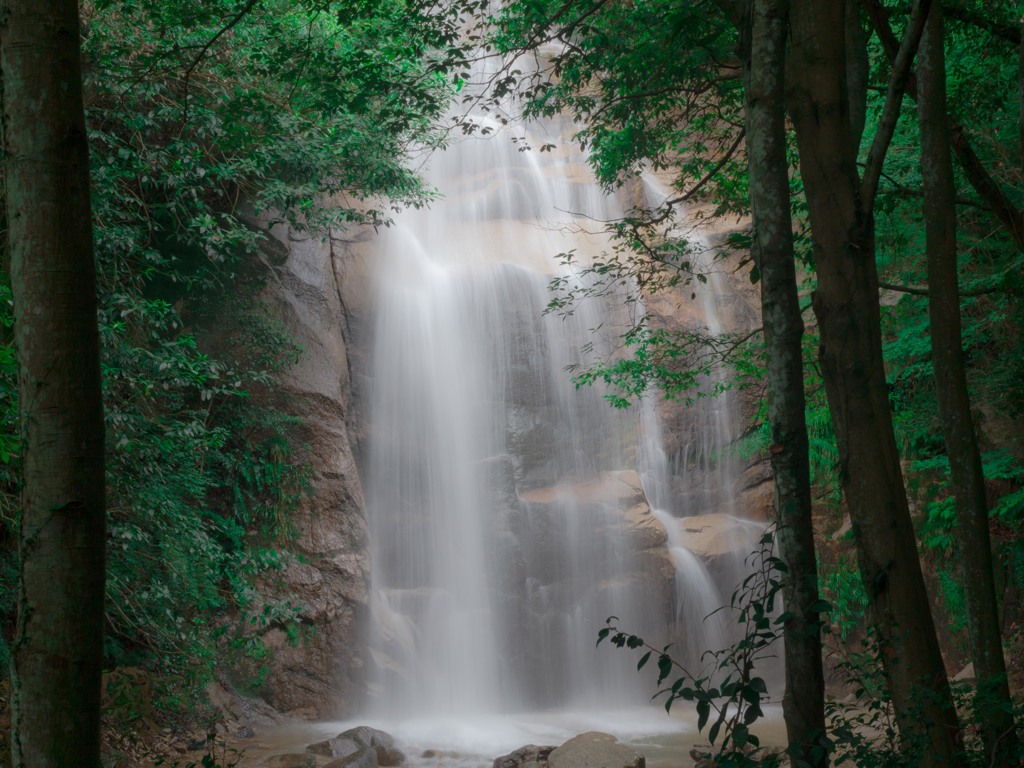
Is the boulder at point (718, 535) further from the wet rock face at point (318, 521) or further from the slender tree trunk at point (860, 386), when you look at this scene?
the slender tree trunk at point (860, 386)

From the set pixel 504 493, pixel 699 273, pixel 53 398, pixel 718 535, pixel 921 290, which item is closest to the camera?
pixel 53 398

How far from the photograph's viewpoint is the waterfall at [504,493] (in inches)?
526

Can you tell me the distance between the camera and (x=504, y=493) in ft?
49.0

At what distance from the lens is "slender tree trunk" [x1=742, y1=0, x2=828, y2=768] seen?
11.9ft

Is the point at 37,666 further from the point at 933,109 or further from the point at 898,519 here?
the point at 933,109

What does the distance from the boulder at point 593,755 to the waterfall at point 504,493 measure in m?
4.16

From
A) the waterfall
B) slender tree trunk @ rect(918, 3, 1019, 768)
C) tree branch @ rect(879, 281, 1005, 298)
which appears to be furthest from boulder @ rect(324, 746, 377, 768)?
tree branch @ rect(879, 281, 1005, 298)

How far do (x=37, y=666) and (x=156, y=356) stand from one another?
6.70 metres

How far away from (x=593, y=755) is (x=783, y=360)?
19.8ft

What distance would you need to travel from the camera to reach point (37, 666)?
2.49 metres

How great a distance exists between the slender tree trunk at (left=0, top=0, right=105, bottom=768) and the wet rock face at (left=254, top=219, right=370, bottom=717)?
8970 mm

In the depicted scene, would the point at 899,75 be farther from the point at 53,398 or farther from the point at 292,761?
the point at 292,761

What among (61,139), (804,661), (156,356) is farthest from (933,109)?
(156,356)

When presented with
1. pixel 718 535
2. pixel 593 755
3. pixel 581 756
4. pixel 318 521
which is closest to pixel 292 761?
pixel 581 756
